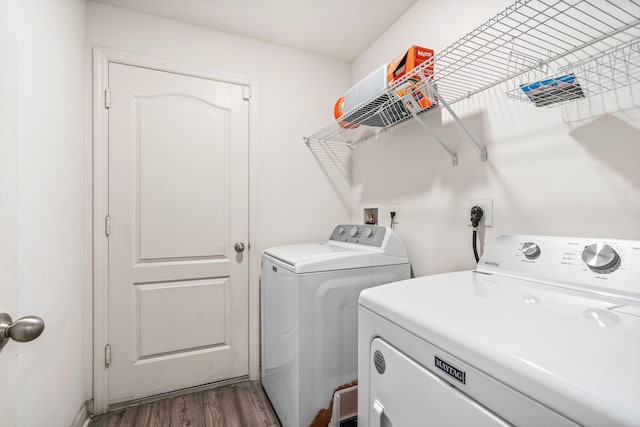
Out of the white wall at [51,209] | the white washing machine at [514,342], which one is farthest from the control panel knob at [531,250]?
the white wall at [51,209]

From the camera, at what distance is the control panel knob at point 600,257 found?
82 cm

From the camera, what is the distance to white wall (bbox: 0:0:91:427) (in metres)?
1.08

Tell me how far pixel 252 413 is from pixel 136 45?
7.61 feet

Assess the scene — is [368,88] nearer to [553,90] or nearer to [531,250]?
[553,90]

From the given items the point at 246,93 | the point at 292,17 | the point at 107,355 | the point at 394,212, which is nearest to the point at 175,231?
the point at 107,355

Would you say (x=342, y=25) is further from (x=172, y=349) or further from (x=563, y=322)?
(x=172, y=349)

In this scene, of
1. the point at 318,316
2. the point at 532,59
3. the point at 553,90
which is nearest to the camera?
the point at 553,90

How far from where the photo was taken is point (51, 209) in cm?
129

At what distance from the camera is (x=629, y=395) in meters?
0.40

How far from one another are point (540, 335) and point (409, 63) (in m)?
1.18

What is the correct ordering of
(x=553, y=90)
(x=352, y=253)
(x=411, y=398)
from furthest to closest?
1. (x=352, y=253)
2. (x=553, y=90)
3. (x=411, y=398)

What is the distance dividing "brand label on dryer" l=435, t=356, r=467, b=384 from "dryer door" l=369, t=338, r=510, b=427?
3 centimetres

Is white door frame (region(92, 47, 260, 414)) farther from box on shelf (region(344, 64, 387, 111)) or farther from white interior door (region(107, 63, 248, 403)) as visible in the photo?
box on shelf (region(344, 64, 387, 111))

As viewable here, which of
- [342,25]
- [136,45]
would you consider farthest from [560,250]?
[136,45]
